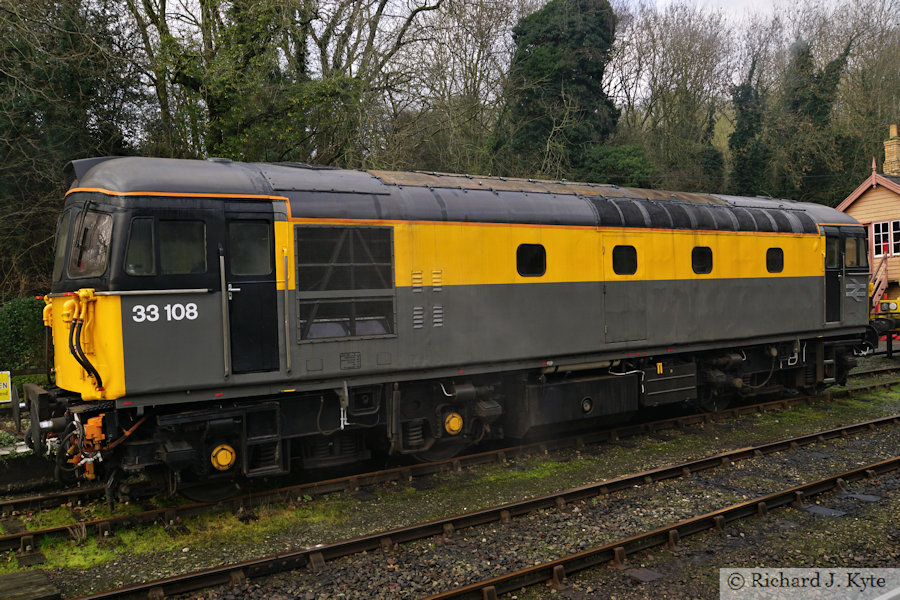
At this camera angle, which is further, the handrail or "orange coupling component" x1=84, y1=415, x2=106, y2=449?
the handrail

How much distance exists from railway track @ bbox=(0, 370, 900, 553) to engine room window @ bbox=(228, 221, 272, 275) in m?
2.82

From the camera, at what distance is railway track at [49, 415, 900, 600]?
5906 millimetres

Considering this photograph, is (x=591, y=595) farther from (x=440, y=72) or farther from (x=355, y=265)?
(x=440, y=72)

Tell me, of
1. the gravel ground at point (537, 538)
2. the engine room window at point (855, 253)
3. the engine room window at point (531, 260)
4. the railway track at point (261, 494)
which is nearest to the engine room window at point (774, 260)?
the engine room window at point (855, 253)

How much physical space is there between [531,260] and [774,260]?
622 cm

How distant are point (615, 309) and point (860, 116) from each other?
1239 inches

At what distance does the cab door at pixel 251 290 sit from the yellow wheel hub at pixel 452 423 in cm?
264

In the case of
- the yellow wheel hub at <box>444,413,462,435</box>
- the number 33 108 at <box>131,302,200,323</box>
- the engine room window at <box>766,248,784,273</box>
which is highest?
the engine room window at <box>766,248,784,273</box>

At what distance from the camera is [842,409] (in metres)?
13.6

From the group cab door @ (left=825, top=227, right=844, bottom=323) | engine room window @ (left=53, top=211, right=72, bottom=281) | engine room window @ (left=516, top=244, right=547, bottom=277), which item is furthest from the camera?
cab door @ (left=825, top=227, right=844, bottom=323)

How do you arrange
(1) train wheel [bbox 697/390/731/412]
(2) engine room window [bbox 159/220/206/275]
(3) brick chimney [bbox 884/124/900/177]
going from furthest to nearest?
1. (3) brick chimney [bbox 884/124/900/177]
2. (1) train wheel [bbox 697/390/731/412]
3. (2) engine room window [bbox 159/220/206/275]

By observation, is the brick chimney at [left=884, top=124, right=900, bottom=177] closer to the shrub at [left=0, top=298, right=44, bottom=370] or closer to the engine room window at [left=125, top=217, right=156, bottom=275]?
the engine room window at [left=125, top=217, right=156, bottom=275]

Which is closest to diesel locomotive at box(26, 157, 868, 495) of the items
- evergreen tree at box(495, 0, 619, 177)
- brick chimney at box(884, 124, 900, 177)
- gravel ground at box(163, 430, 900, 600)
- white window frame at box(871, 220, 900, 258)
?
gravel ground at box(163, 430, 900, 600)

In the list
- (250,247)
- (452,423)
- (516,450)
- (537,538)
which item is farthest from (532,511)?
(250,247)
